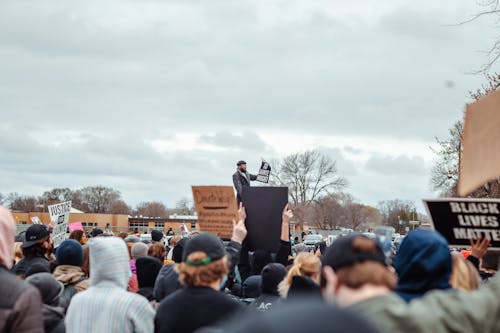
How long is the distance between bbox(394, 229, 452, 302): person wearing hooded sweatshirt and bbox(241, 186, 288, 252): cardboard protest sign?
3512mm

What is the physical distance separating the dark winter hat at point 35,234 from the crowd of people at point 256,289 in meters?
0.01

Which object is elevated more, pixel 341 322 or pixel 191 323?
pixel 341 322

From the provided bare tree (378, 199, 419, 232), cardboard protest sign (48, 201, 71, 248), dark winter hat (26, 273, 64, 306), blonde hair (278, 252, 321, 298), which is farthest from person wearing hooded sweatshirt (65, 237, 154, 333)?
bare tree (378, 199, 419, 232)

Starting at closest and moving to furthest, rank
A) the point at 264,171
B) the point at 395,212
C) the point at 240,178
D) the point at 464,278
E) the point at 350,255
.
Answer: the point at 350,255 < the point at 464,278 < the point at 264,171 < the point at 240,178 < the point at 395,212

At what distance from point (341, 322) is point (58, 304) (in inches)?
194

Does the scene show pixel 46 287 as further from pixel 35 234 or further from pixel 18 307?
pixel 35 234

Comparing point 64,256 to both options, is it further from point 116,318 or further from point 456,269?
point 456,269

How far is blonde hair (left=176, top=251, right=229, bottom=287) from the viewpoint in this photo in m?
4.54

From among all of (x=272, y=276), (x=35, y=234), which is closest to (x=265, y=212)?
(x=272, y=276)

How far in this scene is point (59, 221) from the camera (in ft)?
48.2

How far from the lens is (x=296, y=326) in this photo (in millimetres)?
1441

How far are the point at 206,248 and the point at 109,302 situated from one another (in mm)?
773

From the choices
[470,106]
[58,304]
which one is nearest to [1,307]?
[58,304]

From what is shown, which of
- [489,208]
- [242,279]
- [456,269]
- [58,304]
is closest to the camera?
[456,269]
